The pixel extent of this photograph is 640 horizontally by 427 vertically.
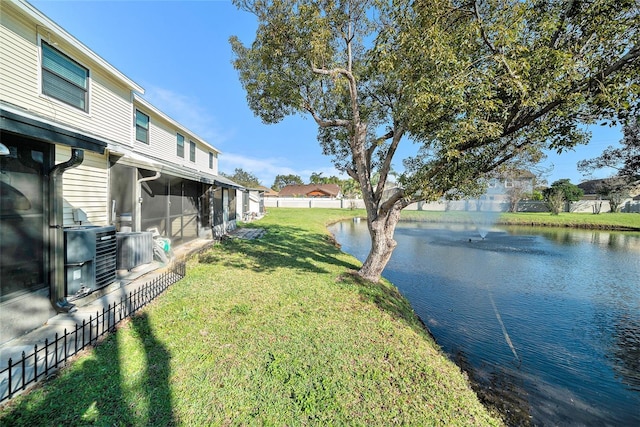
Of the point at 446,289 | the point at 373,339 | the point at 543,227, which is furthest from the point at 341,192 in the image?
the point at 373,339

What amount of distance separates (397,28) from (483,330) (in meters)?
7.01

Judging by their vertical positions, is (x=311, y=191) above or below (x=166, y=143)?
above

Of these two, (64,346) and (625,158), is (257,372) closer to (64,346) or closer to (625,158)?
(64,346)

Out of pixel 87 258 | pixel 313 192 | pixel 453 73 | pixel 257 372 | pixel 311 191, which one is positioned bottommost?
pixel 257 372

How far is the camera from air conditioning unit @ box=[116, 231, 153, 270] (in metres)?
5.83

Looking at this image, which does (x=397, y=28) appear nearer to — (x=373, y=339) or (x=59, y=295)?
(x=373, y=339)

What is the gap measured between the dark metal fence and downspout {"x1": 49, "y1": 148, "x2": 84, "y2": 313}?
0.57m

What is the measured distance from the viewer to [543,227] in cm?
2508

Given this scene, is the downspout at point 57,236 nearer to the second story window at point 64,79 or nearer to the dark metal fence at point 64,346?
the dark metal fence at point 64,346

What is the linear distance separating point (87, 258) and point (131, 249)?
2.02m

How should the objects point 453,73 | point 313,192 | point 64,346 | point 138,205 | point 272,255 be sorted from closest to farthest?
point 64,346, point 453,73, point 138,205, point 272,255, point 313,192

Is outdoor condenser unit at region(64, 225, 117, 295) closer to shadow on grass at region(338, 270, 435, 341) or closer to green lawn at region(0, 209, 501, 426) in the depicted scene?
green lawn at region(0, 209, 501, 426)

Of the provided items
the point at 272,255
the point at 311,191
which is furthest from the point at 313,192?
the point at 272,255

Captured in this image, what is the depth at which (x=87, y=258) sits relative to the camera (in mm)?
4047
